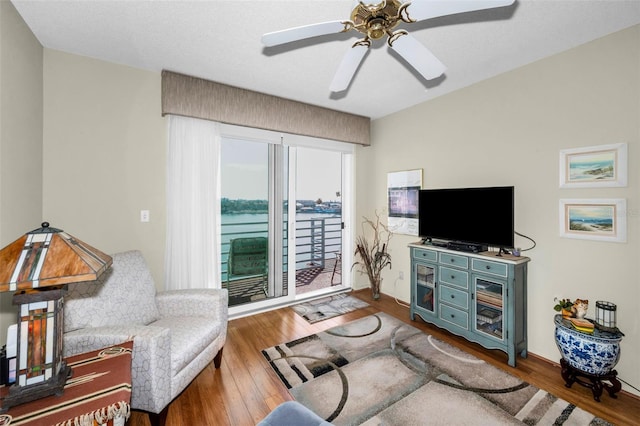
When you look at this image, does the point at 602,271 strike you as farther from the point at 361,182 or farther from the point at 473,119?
the point at 361,182

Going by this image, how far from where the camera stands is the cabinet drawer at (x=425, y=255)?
2.85 metres

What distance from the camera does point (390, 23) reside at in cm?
121

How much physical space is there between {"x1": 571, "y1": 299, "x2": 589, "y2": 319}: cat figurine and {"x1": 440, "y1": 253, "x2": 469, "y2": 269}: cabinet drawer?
78cm

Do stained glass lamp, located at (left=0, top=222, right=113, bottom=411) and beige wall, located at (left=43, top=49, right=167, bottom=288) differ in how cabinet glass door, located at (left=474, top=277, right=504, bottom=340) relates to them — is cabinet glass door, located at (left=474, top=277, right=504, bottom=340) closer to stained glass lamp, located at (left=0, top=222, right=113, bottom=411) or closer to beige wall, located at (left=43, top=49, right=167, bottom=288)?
stained glass lamp, located at (left=0, top=222, right=113, bottom=411)

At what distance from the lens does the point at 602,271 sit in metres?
2.04

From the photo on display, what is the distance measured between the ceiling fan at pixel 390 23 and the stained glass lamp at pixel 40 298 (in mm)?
1345

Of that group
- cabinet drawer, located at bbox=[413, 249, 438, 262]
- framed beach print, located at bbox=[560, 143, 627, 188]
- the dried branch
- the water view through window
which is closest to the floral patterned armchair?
the water view through window

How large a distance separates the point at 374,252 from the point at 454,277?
1483mm

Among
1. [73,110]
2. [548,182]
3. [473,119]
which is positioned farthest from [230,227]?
[548,182]

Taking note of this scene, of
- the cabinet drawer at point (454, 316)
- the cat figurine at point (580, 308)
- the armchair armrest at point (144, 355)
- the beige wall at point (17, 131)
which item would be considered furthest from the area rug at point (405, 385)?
the beige wall at point (17, 131)

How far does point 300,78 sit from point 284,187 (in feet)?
4.40

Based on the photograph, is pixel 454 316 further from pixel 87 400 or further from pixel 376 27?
pixel 87 400

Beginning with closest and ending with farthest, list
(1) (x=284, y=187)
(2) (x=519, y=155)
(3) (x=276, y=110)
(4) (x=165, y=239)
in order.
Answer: (2) (x=519, y=155) → (4) (x=165, y=239) → (3) (x=276, y=110) → (1) (x=284, y=187)

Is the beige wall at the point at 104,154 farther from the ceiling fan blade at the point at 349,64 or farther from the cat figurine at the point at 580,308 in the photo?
the cat figurine at the point at 580,308
